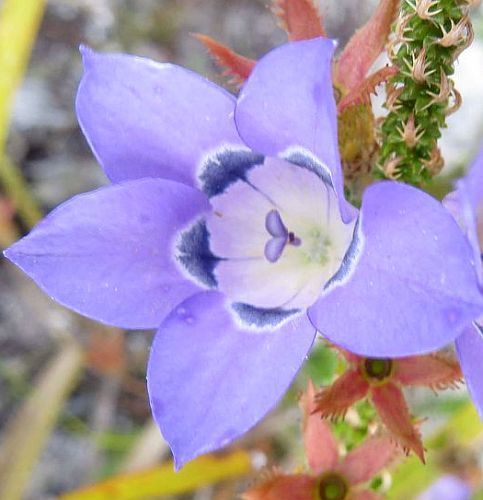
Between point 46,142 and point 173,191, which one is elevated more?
point 173,191

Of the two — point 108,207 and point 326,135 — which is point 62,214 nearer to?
point 108,207

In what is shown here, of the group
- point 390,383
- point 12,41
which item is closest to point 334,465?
point 390,383

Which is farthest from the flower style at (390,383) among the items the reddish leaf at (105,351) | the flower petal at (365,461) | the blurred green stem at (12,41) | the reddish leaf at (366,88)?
the reddish leaf at (105,351)

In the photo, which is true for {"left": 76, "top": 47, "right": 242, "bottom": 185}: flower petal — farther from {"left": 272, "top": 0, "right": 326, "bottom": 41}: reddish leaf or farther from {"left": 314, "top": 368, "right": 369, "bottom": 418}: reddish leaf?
{"left": 314, "top": 368, "right": 369, "bottom": 418}: reddish leaf

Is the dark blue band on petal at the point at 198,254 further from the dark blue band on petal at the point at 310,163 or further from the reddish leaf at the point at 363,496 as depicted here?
the reddish leaf at the point at 363,496

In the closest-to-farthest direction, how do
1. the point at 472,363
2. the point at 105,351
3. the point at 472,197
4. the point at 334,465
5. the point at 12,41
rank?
the point at 472,197
the point at 472,363
the point at 334,465
the point at 12,41
the point at 105,351

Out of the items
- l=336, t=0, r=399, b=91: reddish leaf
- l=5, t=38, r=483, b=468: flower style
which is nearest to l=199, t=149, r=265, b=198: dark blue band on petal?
l=5, t=38, r=483, b=468: flower style

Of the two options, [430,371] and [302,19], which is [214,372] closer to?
[430,371]

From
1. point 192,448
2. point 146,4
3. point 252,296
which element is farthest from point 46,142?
point 192,448
